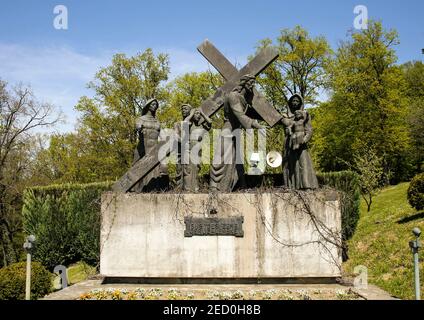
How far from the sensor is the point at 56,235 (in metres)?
20.4

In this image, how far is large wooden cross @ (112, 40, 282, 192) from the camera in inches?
391

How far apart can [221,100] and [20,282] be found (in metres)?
7.75

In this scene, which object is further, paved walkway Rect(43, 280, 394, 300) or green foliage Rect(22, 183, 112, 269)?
green foliage Rect(22, 183, 112, 269)

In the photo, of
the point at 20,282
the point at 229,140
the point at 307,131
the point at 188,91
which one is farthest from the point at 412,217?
the point at 188,91

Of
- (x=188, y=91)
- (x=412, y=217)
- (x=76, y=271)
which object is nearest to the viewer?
(x=412, y=217)

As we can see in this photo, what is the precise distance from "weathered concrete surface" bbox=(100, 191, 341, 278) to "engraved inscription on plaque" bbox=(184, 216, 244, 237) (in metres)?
0.09

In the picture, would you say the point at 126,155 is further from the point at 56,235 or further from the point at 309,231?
the point at 309,231

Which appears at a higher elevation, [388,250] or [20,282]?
[388,250]

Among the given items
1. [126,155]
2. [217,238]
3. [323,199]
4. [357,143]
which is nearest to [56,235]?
[126,155]

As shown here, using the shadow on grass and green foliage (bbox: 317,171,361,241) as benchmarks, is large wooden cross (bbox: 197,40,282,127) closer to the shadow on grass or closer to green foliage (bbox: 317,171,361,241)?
green foliage (bbox: 317,171,361,241)

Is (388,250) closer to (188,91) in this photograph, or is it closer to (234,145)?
(234,145)

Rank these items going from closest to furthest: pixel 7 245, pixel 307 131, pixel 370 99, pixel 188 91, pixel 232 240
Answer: pixel 232 240
pixel 307 131
pixel 7 245
pixel 188 91
pixel 370 99

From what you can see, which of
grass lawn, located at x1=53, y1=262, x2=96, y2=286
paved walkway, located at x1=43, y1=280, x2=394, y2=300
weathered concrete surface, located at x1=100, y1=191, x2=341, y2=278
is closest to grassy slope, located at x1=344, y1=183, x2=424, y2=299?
paved walkway, located at x1=43, y1=280, x2=394, y2=300

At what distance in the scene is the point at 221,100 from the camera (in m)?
10.5
